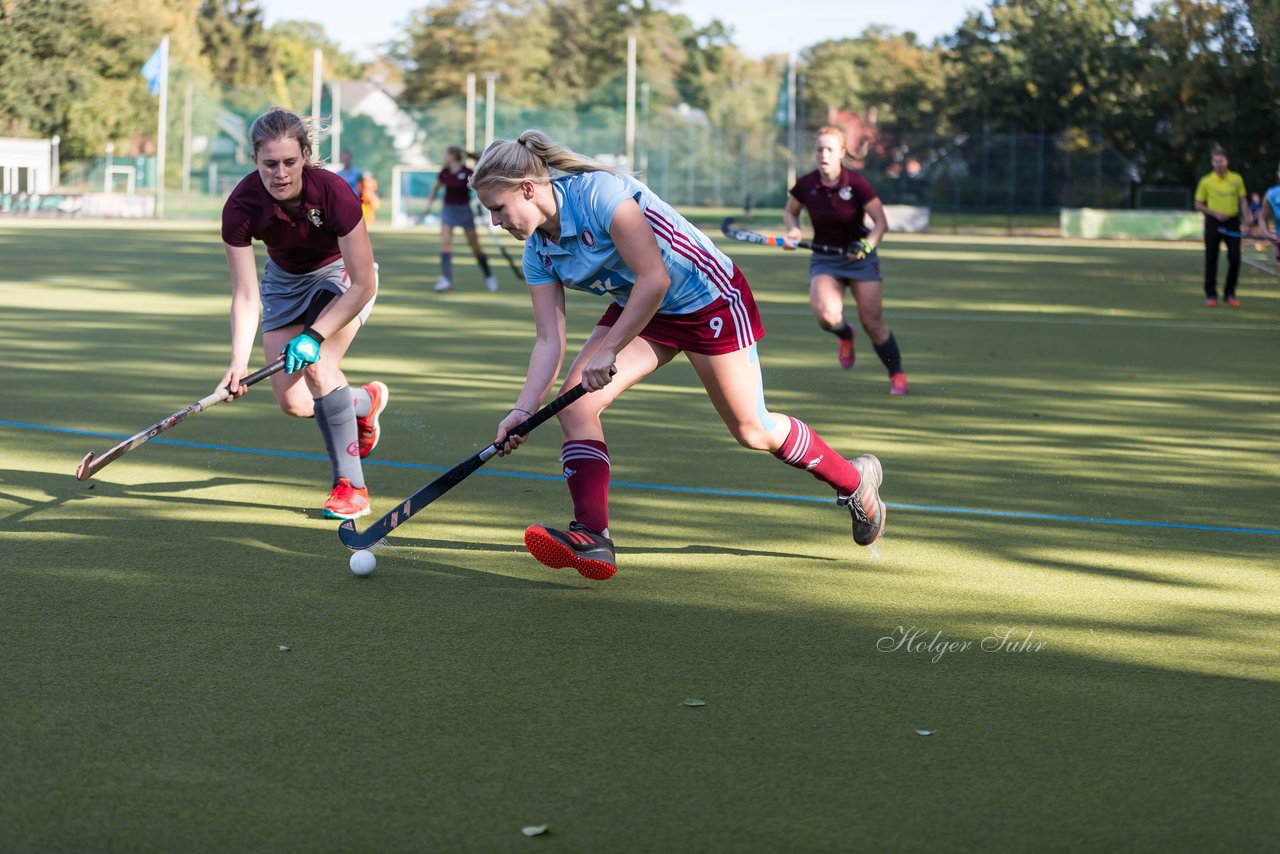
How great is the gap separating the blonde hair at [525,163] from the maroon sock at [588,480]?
895mm

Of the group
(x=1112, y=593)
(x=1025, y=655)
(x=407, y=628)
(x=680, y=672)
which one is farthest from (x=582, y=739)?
(x=1112, y=593)

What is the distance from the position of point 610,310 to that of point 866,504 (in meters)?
1.12

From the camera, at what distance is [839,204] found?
9.90 metres

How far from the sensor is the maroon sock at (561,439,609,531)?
191 inches

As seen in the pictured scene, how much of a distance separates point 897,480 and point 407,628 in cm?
317

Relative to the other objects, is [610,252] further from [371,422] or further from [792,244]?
[792,244]

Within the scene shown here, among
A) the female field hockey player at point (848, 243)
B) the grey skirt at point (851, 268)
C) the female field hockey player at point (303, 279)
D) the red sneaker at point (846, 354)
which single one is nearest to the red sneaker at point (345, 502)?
the female field hockey player at point (303, 279)

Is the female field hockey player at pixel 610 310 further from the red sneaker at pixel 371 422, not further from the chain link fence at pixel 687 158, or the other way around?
the chain link fence at pixel 687 158

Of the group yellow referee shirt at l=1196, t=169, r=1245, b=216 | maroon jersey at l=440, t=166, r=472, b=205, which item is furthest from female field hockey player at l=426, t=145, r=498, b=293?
yellow referee shirt at l=1196, t=169, r=1245, b=216

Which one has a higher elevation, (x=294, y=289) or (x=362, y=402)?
(x=294, y=289)

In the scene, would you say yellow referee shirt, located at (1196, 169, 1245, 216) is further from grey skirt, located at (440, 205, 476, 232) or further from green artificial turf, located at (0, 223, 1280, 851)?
green artificial turf, located at (0, 223, 1280, 851)

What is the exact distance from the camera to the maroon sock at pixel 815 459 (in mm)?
5133

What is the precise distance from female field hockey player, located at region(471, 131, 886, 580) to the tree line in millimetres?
26605

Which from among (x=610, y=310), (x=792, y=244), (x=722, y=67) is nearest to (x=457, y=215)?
(x=792, y=244)
